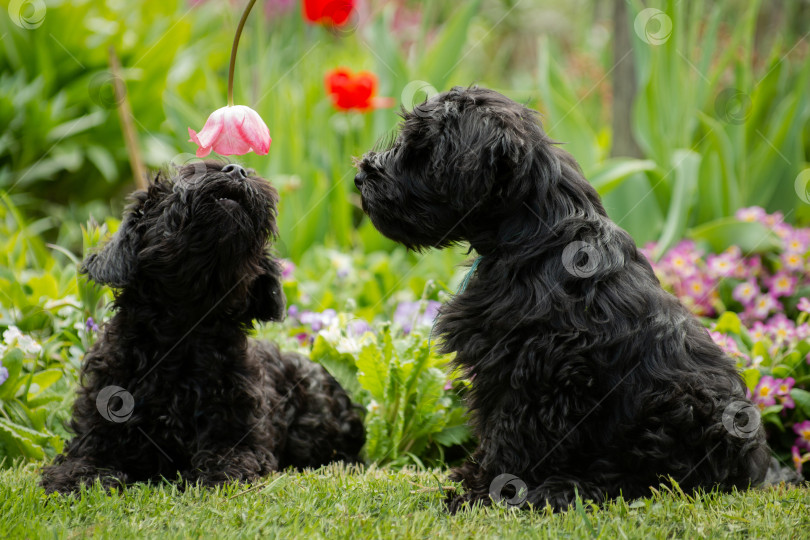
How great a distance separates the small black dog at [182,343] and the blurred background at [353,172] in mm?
398

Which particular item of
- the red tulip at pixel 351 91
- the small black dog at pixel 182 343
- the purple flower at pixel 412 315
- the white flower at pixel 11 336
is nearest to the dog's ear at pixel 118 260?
the small black dog at pixel 182 343

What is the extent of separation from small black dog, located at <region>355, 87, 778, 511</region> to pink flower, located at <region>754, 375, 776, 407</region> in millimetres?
902

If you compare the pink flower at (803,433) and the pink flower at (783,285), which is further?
the pink flower at (783,285)

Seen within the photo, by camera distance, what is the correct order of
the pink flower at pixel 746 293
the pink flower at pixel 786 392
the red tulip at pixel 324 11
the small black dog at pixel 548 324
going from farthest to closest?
the red tulip at pixel 324 11 < the pink flower at pixel 746 293 < the pink flower at pixel 786 392 < the small black dog at pixel 548 324

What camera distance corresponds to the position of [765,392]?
3619 mm

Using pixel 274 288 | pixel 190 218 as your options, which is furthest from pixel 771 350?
pixel 190 218

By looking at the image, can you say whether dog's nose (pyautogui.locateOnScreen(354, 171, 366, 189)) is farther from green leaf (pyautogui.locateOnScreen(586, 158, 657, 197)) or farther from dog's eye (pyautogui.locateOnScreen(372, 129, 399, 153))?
green leaf (pyautogui.locateOnScreen(586, 158, 657, 197))

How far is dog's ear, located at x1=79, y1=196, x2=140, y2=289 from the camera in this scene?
2.85m

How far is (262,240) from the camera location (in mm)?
3033

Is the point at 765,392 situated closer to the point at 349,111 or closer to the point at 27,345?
the point at 27,345

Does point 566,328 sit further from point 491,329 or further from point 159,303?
point 159,303

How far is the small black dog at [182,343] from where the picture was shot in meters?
2.87

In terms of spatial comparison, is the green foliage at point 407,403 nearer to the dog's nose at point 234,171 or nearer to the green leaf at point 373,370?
the green leaf at point 373,370

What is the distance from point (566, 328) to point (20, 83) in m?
6.05
